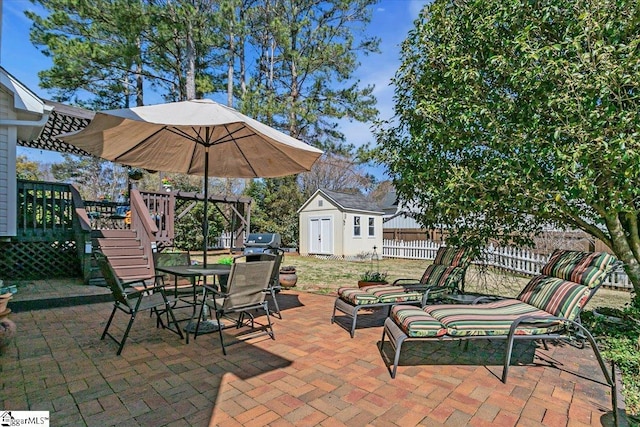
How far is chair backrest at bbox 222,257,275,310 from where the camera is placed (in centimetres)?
351

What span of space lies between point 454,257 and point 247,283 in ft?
9.50

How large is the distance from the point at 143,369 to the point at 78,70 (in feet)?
42.9

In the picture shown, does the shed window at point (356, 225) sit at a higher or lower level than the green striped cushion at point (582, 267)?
higher

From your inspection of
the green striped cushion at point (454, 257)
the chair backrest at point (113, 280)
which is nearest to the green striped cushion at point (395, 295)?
the green striped cushion at point (454, 257)

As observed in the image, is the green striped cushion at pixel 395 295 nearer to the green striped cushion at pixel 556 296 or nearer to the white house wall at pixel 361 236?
the green striped cushion at pixel 556 296

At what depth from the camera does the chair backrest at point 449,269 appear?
14.7ft

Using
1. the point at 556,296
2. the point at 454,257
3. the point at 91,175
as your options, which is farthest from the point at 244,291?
the point at 91,175

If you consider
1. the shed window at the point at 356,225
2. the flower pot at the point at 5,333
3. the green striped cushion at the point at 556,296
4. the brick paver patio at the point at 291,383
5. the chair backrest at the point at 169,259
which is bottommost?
the brick paver patio at the point at 291,383

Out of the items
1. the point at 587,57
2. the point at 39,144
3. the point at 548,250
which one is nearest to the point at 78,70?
the point at 39,144

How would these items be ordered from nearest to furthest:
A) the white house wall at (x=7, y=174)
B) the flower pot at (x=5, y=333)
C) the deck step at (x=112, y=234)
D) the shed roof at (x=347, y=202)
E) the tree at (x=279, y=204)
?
the flower pot at (x=5, y=333), the white house wall at (x=7, y=174), the deck step at (x=112, y=234), the shed roof at (x=347, y=202), the tree at (x=279, y=204)

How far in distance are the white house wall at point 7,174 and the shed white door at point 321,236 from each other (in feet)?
37.9

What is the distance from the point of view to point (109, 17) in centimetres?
1204

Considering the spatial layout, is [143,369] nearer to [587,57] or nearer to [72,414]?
[72,414]

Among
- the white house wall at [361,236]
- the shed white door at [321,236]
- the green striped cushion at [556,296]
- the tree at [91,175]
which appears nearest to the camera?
the green striped cushion at [556,296]
